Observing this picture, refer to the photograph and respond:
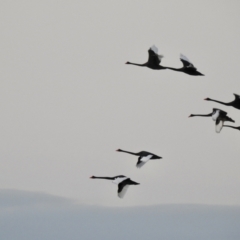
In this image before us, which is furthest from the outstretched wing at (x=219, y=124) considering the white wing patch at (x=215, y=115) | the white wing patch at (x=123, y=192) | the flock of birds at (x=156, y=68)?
the white wing patch at (x=123, y=192)

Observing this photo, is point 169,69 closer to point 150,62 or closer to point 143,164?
point 150,62

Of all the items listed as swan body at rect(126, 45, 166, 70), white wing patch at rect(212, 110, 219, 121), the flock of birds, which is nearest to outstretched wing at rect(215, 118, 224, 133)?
the flock of birds

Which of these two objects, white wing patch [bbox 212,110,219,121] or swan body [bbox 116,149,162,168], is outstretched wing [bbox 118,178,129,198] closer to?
swan body [bbox 116,149,162,168]

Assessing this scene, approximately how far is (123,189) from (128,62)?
26.0 feet

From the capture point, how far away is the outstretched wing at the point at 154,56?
61906 millimetres

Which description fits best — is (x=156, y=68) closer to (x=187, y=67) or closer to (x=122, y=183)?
(x=187, y=67)

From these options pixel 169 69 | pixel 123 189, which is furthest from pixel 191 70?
pixel 123 189

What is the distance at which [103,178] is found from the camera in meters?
67.9

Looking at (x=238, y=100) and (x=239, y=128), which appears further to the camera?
(x=239, y=128)

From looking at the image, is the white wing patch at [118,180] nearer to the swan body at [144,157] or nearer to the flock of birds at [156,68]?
the flock of birds at [156,68]

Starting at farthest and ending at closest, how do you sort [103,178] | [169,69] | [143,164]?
[103,178] < [169,69] < [143,164]

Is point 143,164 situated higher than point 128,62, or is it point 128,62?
point 128,62

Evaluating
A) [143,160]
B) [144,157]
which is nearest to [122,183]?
[144,157]

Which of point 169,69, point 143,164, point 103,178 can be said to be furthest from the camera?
point 103,178
